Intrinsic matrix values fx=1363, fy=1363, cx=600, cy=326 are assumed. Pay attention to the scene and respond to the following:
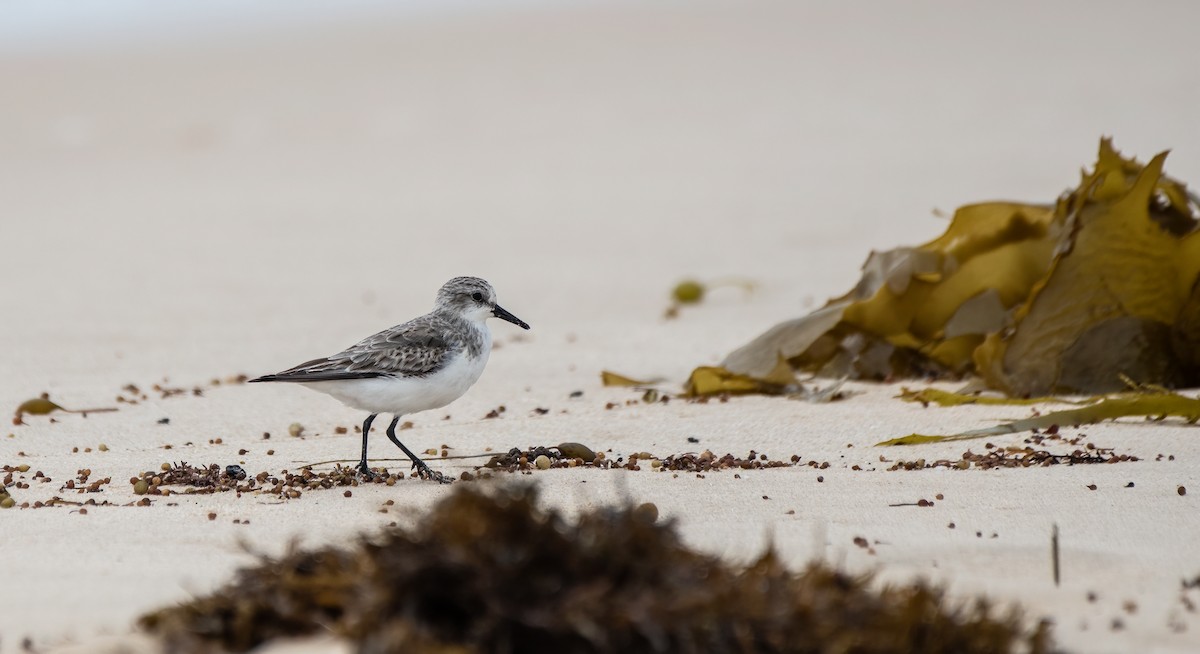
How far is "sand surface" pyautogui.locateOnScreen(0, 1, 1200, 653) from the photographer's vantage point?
389 cm

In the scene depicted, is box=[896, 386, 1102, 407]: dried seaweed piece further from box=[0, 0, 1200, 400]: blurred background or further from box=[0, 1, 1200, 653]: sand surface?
box=[0, 0, 1200, 400]: blurred background

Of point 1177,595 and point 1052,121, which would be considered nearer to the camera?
point 1177,595

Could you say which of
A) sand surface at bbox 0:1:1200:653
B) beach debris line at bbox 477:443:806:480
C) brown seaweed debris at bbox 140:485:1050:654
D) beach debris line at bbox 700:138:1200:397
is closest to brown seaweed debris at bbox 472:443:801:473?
beach debris line at bbox 477:443:806:480

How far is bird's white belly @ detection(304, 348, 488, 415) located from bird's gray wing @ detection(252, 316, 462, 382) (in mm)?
27

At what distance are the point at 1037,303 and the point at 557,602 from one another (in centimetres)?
389

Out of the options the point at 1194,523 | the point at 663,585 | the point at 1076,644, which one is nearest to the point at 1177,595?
the point at 1076,644

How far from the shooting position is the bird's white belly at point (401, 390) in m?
4.99

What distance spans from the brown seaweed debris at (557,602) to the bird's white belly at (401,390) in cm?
201

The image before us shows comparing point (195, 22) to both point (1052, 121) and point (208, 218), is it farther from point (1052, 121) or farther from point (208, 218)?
point (1052, 121)

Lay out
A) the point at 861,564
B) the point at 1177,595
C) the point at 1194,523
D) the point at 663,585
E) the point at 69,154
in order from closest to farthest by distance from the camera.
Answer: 1. the point at 663,585
2. the point at 1177,595
3. the point at 861,564
4. the point at 1194,523
5. the point at 69,154

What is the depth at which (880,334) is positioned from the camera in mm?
6496

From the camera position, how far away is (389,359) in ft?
16.6

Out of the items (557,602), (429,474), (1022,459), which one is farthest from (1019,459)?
(557,602)

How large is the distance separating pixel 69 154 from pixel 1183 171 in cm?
1067
